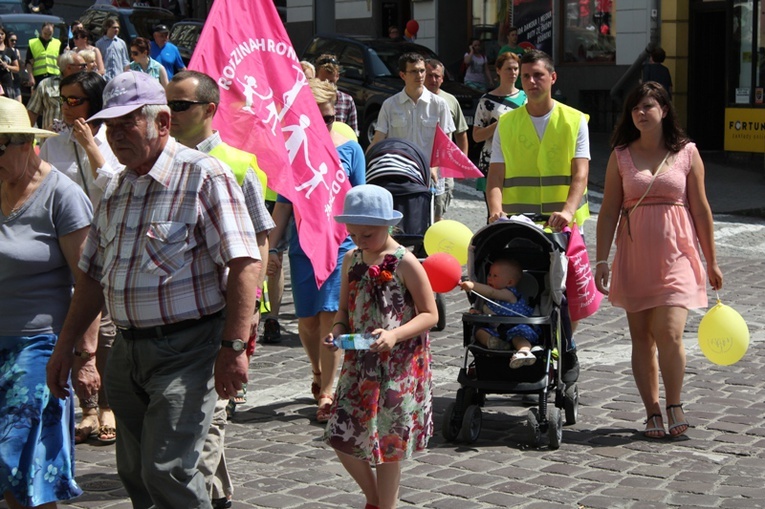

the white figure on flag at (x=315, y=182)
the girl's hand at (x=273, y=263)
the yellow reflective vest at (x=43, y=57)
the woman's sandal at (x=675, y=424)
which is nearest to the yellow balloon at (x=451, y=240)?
the white figure on flag at (x=315, y=182)

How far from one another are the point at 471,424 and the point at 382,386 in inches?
60.3

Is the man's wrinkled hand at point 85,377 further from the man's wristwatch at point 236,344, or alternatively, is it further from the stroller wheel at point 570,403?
the stroller wheel at point 570,403

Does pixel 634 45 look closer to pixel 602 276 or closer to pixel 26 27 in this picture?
pixel 26 27

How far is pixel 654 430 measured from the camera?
666cm

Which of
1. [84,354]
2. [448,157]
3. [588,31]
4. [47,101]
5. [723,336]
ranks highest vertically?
[588,31]

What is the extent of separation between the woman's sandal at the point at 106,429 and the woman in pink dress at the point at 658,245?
279 cm

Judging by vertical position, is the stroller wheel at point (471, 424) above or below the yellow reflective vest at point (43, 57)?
below

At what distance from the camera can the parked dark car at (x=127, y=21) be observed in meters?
26.4

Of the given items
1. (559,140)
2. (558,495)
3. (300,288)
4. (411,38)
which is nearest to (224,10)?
(300,288)

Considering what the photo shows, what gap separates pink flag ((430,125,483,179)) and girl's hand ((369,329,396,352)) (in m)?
5.30

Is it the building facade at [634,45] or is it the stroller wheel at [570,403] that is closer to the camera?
the stroller wheel at [570,403]

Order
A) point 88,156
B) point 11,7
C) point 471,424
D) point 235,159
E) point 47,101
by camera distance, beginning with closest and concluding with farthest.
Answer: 1. point 235,159
2. point 88,156
3. point 471,424
4. point 47,101
5. point 11,7

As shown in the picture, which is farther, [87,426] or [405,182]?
[405,182]

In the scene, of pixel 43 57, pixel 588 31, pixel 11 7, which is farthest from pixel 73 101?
pixel 11 7
